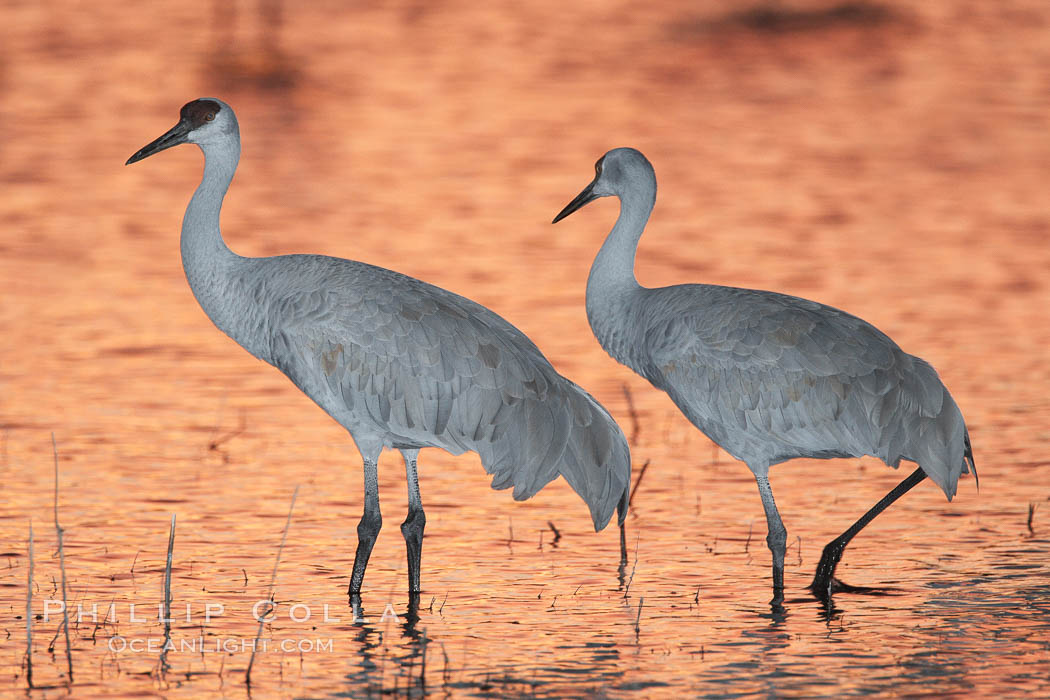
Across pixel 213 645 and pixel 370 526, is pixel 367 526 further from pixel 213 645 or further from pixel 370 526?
pixel 213 645

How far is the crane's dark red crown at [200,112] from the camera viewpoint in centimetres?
1039

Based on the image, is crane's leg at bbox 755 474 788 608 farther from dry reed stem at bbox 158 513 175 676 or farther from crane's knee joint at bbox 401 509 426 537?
dry reed stem at bbox 158 513 175 676

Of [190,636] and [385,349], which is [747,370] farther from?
[190,636]

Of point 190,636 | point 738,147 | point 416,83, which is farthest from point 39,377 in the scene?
point 416,83

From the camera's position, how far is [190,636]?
27.2 feet

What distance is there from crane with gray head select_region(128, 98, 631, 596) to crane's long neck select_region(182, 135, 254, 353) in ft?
0.33

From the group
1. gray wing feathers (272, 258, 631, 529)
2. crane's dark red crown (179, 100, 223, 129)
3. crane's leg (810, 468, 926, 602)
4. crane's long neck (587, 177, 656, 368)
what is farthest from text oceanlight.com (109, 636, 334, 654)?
crane's dark red crown (179, 100, 223, 129)

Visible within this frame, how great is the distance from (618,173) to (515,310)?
4912mm

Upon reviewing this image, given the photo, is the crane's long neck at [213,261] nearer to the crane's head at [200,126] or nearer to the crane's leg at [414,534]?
the crane's head at [200,126]

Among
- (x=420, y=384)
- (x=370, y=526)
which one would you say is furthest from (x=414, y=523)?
(x=420, y=384)

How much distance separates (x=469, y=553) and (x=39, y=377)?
4.94 meters

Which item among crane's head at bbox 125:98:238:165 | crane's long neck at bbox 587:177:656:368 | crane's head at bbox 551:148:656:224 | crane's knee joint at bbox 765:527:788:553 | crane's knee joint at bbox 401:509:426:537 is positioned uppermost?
crane's head at bbox 125:98:238:165

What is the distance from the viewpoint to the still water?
833cm

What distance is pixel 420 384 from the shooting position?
9375mm
